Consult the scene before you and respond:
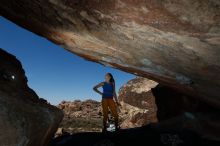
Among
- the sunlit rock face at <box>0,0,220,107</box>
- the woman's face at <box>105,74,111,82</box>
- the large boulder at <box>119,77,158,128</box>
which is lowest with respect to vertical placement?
the sunlit rock face at <box>0,0,220,107</box>

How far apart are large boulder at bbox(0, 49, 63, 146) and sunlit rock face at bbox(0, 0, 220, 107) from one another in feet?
7.53

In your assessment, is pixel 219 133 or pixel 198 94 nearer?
pixel 198 94

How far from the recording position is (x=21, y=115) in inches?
376

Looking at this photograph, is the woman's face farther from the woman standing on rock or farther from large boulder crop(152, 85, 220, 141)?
large boulder crop(152, 85, 220, 141)

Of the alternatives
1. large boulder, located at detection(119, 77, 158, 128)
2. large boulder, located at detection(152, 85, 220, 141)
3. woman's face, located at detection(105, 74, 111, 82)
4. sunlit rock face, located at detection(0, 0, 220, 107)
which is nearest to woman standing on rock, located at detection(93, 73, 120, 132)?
woman's face, located at detection(105, 74, 111, 82)

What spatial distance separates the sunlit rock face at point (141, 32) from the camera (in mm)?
7285

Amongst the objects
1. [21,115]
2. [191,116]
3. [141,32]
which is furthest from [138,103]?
[141,32]

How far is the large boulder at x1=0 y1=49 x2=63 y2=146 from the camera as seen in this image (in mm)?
9133

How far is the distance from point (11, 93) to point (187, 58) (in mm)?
5476

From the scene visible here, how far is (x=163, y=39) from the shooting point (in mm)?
8797

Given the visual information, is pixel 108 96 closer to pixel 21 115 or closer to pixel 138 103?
pixel 21 115

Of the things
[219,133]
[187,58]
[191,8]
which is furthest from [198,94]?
[191,8]

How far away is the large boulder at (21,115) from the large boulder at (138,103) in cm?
1307

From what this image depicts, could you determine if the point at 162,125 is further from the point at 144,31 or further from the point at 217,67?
the point at 144,31
